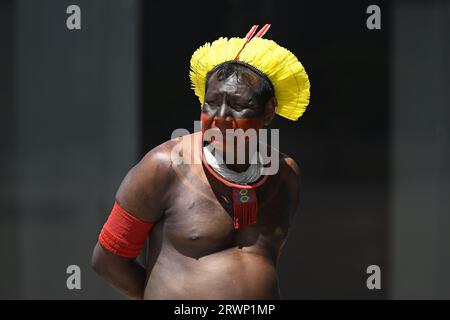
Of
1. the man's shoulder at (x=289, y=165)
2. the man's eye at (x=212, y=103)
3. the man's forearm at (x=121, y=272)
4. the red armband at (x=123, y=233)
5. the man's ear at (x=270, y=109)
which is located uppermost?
the man's eye at (x=212, y=103)

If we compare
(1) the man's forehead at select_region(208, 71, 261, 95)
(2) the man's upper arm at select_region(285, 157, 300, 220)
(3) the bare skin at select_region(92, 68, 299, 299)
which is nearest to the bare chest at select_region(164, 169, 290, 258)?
(3) the bare skin at select_region(92, 68, 299, 299)

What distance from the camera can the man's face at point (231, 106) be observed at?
241 cm

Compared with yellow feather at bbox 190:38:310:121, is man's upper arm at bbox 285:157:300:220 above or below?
below

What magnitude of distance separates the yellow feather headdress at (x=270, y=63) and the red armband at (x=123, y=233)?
463mm

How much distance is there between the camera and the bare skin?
2422mm

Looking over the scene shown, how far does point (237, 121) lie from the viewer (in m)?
2.41

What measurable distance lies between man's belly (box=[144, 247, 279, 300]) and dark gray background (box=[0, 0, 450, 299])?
220 cm
